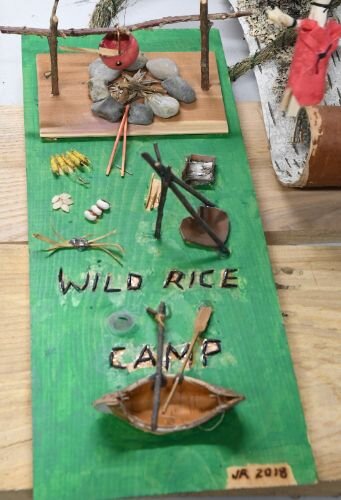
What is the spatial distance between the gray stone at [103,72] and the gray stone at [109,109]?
0.38ft

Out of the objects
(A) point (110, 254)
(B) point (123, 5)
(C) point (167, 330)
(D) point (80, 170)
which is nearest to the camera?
(C) point (167, 330)

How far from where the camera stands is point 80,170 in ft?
8.30

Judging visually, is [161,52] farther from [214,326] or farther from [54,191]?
[214,326]

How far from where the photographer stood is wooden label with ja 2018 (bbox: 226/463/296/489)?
196cm

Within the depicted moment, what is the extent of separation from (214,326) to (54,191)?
0.65 metres

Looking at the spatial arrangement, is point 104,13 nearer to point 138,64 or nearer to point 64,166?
point 138,64

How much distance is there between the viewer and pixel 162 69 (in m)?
2.73

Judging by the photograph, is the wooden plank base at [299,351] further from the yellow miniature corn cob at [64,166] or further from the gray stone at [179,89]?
the gray stone at [179,89]

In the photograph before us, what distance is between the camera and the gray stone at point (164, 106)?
2625 mm

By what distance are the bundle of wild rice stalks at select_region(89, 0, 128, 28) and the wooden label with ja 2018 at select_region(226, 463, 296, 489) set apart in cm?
174

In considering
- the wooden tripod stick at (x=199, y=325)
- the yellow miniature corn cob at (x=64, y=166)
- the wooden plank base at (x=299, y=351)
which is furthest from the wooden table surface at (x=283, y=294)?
the wooden tripod stick at (x=199, y=325)

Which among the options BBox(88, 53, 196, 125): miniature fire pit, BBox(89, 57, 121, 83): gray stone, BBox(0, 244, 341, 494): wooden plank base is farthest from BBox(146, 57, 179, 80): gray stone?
BBox(0, 244, 341, 494): wooden plank base

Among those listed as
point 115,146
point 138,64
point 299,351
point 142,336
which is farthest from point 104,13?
point 299,351

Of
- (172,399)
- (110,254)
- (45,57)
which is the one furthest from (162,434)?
(45,57)
